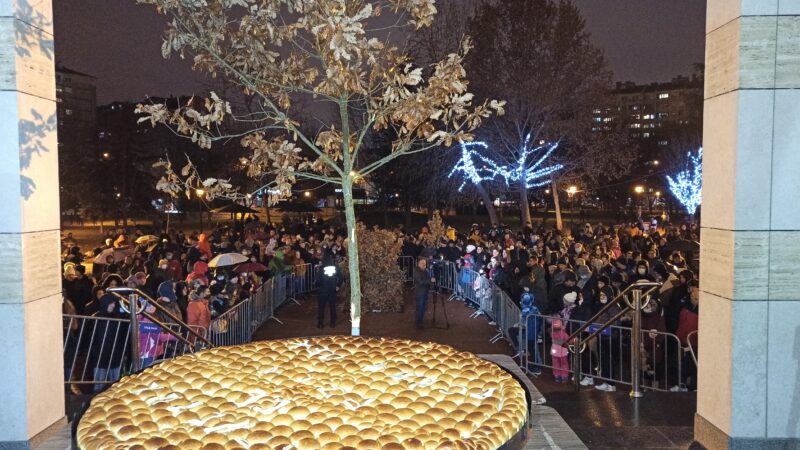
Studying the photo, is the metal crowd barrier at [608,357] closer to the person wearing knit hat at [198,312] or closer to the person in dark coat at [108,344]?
the person wearing knit hat at [198,312]

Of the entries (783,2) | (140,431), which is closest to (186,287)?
(140,431)

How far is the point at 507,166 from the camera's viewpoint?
32.5 m

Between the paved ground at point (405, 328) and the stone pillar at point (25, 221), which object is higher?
the stone pillar at point (25, 221)

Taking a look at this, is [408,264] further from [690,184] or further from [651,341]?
[690,184]

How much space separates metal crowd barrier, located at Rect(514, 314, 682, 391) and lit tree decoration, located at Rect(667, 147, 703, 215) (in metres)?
40.0

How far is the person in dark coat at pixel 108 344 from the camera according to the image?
8.93m

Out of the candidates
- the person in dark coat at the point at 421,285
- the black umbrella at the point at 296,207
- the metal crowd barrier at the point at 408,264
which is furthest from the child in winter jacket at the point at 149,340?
the black umbrella at the point at 296,207

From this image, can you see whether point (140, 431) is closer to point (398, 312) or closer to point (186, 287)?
point (186, 287)

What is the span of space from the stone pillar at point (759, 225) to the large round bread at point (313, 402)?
2.34 metres

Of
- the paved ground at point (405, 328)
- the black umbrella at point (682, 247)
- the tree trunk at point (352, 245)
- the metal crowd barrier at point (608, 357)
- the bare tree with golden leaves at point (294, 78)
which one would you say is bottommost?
the paved ground at point (405, 328)

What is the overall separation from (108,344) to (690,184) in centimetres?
4850

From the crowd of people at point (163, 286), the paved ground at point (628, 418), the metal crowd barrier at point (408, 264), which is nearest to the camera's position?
the paved ground at point (628, 418)

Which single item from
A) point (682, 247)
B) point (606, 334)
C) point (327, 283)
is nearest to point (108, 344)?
point (327, 283)

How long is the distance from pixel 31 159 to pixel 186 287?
26.6 ft
